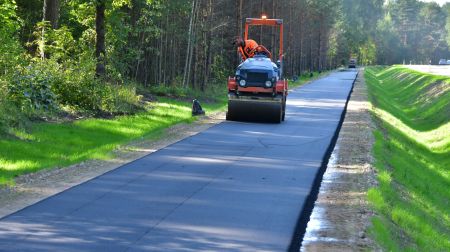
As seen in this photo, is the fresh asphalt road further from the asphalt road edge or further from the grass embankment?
the grass embankment

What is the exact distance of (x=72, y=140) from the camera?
786 inches

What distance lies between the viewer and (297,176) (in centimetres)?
1522

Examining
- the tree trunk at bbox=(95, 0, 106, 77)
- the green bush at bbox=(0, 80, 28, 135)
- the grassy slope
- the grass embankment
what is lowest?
the grass embankment

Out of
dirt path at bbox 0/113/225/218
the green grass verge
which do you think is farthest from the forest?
dirt path at bbox 0/113/225/218

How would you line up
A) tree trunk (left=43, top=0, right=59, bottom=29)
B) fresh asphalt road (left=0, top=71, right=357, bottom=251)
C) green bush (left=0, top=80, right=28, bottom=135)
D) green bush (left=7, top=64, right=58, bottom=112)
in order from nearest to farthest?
1. fresh asphalt road (left=0, top=71, right=357, bottom=251)
2. green bush (left=0, top=80, right=28, bottom=135)
3. green bush (left=7, top=64, right=58, bottom=112)
4. tree trunk (left=43, top=0, right=59, bottom=29)

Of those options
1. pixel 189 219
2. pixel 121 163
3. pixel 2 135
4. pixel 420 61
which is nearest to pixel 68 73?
pixel 2 135

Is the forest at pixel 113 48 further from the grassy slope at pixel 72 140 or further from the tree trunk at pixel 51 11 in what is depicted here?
the grassy slope at pixel 72 140

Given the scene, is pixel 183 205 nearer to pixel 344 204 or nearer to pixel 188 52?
pixel 344 204

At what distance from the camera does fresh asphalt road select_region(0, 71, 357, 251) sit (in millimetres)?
9438

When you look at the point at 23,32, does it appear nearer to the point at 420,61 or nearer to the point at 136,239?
the point at 136,239

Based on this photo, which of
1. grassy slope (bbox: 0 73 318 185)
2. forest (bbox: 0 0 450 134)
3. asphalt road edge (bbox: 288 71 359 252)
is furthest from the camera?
forest (bbox: 0 0 450 134)

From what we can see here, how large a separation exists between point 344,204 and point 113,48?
2977 centimetres

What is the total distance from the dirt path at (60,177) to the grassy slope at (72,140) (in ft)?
1.16

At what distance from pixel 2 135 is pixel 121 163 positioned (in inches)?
159
